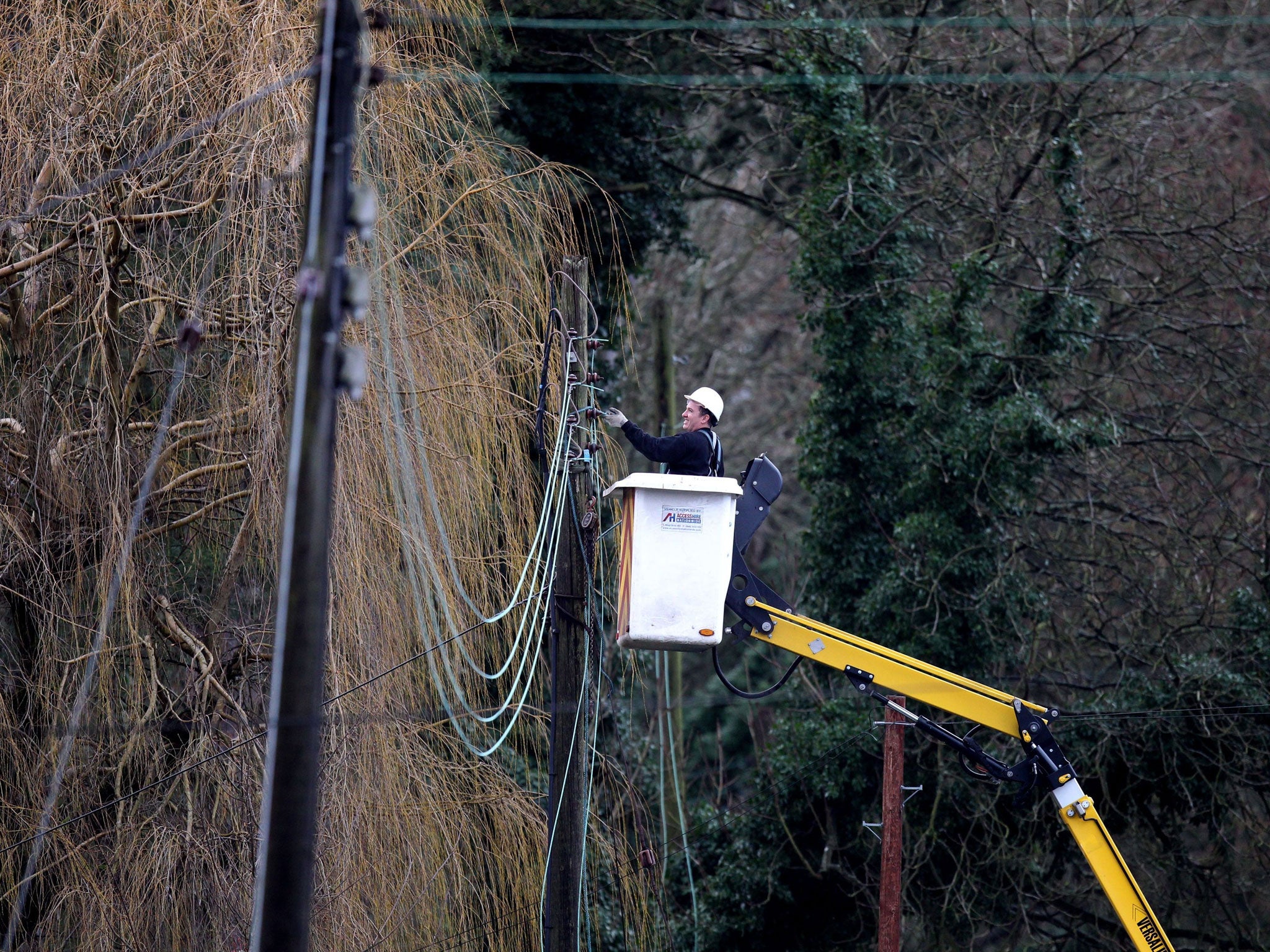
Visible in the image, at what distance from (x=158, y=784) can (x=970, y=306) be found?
1092 centimetres

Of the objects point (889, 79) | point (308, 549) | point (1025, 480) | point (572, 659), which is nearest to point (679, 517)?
point (572, 659)

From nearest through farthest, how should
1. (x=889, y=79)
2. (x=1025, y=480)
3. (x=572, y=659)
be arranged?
1. (x=572, y=659)
2. (x=1025, y=480)
3. (x=889, y=79)

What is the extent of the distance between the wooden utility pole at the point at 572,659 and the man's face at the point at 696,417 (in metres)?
0.69

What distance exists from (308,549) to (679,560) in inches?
142

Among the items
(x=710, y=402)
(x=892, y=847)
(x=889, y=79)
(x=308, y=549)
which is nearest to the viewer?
(x=308, y=549)

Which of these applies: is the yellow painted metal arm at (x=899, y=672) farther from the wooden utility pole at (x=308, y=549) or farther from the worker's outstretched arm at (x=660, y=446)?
the wooden utility pole at (x=308, y=549)

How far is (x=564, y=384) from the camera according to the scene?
9.49 meters

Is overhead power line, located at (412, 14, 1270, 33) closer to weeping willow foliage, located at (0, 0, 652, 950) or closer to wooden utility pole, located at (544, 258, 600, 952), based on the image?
weeping willow foliage, located at (0, 0, 652, 950)

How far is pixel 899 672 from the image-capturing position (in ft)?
32.8

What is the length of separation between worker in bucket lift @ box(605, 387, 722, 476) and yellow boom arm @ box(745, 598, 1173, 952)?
132 centimetres

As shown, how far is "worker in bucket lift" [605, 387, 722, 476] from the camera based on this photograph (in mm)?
8719

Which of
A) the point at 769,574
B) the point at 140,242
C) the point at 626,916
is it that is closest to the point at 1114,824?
the point at 626,916

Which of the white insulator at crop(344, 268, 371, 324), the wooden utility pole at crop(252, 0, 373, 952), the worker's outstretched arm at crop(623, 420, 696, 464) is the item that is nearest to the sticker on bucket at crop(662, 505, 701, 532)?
the worker's outstretched arm at crop(623, 420, 696, 464)

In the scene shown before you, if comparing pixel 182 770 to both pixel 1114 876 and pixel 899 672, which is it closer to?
pixel 899 672
